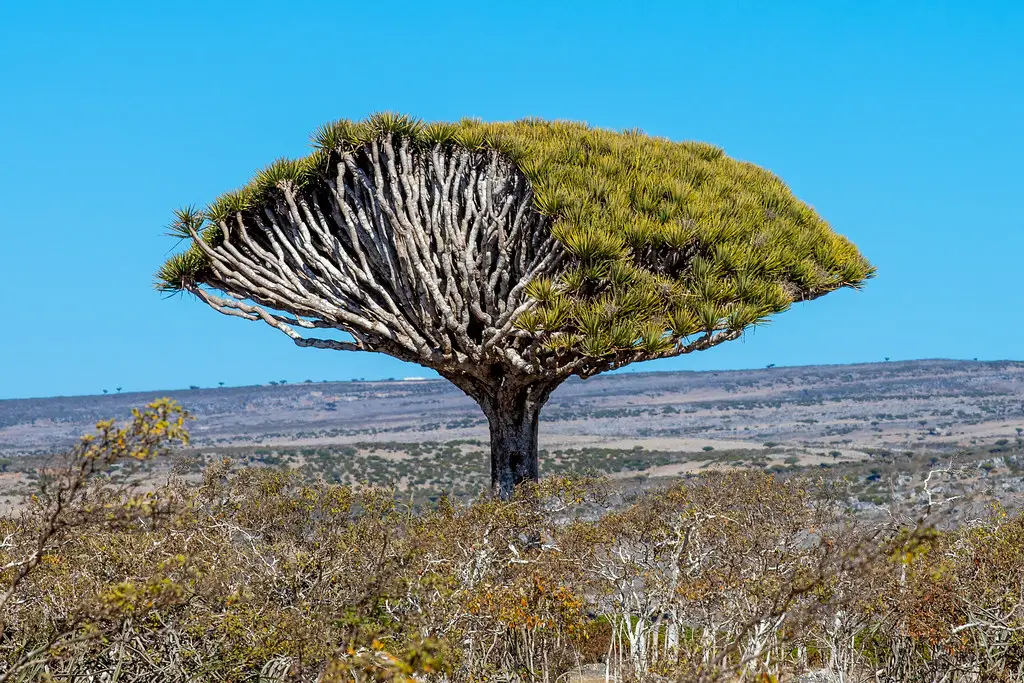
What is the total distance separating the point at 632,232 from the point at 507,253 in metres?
1.65

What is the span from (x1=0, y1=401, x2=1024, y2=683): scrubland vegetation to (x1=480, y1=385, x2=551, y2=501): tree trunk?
0.97 m

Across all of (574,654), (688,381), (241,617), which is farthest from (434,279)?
(688,381)

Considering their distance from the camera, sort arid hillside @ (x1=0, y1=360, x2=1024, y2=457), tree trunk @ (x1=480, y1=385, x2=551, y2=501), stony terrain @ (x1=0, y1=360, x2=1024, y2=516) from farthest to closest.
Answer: arid hillside @ (x1=0, y1=360, x2=1024, y2=457) < stony terrain @ (x1=0, y1=360, x2=1024, y2=516) < tree trunk @ (x1=480, y1=385, x2=551, y2=501)

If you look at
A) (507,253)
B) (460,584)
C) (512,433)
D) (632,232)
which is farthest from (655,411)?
(460,584)

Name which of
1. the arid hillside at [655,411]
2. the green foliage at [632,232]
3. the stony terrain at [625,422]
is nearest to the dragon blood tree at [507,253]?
the green foliage at [632,232]

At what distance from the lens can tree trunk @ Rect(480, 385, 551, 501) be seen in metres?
14.7

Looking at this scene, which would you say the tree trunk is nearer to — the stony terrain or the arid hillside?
the stony terrain

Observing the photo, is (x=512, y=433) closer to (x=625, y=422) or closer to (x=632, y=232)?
(x=632, y=232)

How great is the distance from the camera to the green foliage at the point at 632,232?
12.6 m

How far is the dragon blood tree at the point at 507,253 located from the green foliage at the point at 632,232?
2 centimetres

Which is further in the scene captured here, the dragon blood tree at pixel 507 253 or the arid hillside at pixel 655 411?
the arid hillside at pixel 655 411

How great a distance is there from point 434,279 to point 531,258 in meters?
1.30

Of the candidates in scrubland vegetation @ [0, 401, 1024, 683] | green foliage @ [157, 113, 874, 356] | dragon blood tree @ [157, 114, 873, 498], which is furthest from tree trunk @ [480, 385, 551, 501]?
green foliage @ [157, 113, 874, 356]

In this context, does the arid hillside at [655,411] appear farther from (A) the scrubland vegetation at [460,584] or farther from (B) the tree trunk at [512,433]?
(A) the scrubland vegetation at [460,584]
